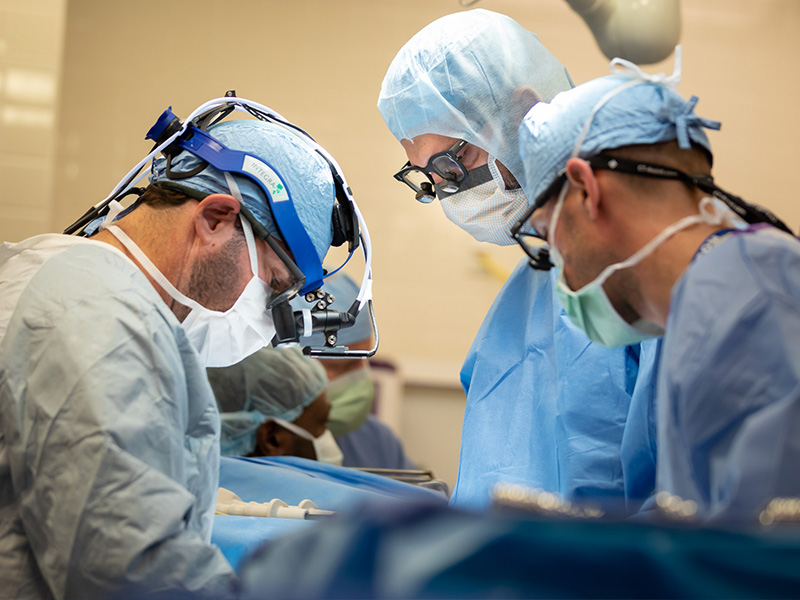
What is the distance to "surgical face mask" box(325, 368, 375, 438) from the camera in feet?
13.5

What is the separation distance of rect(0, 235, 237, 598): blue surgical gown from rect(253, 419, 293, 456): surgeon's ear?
201 centimetres

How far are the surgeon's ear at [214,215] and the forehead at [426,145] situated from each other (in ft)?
2.04

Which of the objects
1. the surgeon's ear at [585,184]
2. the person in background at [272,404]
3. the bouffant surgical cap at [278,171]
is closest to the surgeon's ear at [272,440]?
the person in background at [272,404]

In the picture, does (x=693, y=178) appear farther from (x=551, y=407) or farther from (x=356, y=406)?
(x=356, y=406)

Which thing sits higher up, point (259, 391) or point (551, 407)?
point (551, 407)

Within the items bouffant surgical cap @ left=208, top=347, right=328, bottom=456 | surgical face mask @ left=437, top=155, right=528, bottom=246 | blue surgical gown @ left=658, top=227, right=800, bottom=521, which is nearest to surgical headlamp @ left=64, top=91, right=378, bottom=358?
surgical face mask @ left=437, top=155, right=528, bottom=246

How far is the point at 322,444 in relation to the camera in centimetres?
370

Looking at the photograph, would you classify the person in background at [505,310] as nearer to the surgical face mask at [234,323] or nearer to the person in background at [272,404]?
the surgical face mask at [234,323]

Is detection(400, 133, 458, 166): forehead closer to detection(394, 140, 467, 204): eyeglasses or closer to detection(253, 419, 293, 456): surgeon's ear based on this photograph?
detection(394, 140, 467, 204): eyeglasses

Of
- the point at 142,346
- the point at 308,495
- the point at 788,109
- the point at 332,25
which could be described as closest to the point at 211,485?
the point at 142,346

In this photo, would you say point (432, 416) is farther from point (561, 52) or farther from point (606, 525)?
point (606, 525)

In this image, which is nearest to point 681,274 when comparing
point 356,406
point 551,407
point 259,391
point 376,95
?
point 551,407

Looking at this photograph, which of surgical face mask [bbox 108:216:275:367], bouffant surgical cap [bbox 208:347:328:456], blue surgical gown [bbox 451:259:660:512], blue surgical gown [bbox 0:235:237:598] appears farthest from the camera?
bouffant surgical cap [bbox 208:347:328:456]

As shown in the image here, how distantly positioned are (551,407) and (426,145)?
32.7 inches
